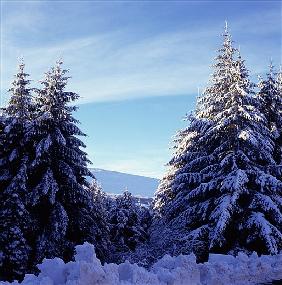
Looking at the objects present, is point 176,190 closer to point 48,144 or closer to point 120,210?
point 48,144

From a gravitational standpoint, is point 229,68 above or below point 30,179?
above

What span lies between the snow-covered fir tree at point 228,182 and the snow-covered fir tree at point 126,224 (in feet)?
53.1

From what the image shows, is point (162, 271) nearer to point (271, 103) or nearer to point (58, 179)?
point (58, 179)

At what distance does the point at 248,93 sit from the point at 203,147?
3.39 m

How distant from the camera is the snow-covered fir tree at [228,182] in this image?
18391 millimetres

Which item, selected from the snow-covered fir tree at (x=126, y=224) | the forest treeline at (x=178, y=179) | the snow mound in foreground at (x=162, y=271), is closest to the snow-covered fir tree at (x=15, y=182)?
the forest treeline at (x=178, y=179)

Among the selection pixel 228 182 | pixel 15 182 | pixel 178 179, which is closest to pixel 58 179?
pixel 15 182

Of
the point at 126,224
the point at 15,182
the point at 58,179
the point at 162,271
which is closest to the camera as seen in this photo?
the point at 162,271

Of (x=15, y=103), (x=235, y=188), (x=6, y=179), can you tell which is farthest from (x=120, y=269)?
(x=15, y=103)

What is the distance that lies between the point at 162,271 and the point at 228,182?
10262mm

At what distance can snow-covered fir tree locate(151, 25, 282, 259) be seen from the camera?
60.3 feet

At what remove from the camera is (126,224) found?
3991 centimetres

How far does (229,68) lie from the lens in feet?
70.3

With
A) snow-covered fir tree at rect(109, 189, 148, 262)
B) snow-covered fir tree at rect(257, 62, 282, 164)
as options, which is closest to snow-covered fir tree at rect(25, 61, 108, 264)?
snow-covered fir tree at rect(257, 62, 282, 164)
